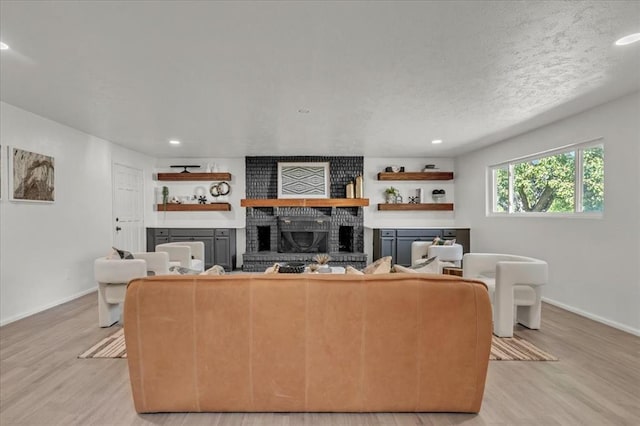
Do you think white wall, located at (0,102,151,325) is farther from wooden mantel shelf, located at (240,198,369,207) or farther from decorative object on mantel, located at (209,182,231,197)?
wooden mantel shelf, located at (240,198,369,207)

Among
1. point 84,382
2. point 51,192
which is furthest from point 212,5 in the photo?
point 51,192

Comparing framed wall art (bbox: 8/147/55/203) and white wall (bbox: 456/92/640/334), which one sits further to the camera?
framed wall art (bbox: 8/147/55/203)

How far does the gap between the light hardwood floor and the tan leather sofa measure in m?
0.24

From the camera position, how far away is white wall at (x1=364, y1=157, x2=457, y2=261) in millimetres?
6926

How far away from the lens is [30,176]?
3.71 m

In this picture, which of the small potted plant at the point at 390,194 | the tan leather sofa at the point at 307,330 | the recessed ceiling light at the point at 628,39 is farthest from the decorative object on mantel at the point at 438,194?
the tan leather sofa at the point at 307,330

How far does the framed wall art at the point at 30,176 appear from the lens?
139 inches

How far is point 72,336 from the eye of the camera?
3055 millimetres

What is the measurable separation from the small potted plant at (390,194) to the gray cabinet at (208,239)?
3.31 m

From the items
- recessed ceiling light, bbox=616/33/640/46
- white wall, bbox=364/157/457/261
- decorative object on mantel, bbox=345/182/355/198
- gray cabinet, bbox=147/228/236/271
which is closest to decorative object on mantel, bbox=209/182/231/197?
gray cabinet, bbox=147/228/236/271

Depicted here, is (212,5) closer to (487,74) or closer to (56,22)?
(56,22)

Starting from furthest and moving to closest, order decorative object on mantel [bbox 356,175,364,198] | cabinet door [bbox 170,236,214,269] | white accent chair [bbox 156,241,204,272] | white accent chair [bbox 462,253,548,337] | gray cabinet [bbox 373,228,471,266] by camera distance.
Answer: decorative object on mantel [bbox 356,175,364,198]
cabinet door [bbox 170,236,214,269]
gray cabinet [bbox 373,228,471,266]
white accent chair [bbox 156,241,204,272]
white accent chair [bbox 462,253,548,337]

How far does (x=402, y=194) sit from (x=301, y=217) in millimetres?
2242

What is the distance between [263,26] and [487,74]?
1888 millimetres
